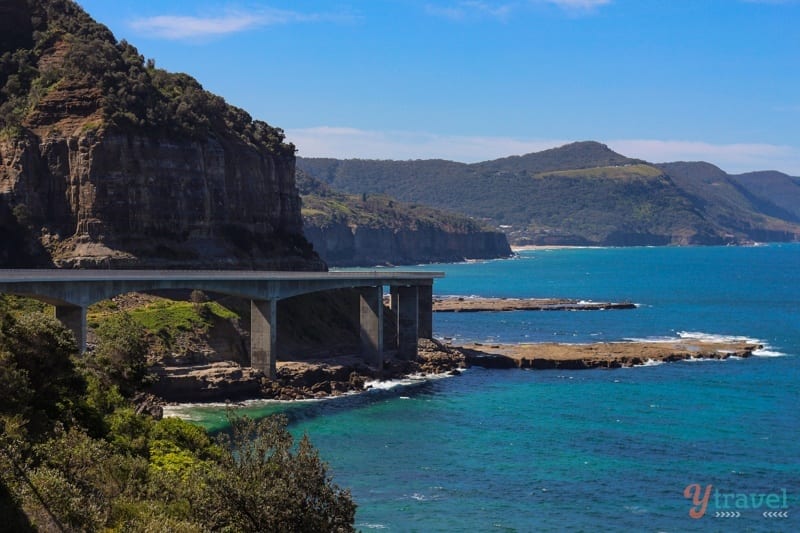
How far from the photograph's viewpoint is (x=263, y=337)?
88.2 metres

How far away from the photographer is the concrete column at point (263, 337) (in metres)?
87.4

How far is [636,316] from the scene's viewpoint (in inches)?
6304

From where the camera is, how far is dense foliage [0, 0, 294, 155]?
105875 mm

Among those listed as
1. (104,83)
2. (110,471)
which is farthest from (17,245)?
(110,471)

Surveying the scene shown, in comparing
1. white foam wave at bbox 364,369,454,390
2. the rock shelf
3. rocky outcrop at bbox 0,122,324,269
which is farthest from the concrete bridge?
the rock shelf

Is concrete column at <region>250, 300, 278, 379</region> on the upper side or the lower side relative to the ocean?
upper

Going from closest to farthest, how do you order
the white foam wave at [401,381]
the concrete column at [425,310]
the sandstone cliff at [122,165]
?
1. the white foam wave at [401,381]
2. the sandstone cliff at [122,165]
3. the concrete column at [425,310]

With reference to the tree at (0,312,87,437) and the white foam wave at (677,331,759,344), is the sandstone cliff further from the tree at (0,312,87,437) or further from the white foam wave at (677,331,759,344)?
the tree at (0,312,87,437)

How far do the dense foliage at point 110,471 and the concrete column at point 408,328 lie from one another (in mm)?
58044

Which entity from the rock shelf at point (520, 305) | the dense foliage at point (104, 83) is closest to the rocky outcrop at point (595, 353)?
the dense foliage at point (104, 83)

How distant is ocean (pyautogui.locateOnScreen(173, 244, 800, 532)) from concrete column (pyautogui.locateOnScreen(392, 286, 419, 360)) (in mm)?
6839

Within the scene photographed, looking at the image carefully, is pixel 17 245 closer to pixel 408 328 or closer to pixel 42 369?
pixel 408 328

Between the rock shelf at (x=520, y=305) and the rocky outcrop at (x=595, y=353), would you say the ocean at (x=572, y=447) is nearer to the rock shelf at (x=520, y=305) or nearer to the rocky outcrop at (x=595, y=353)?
the rocky outcrop at (x=595, y=353)

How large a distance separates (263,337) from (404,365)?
681 inches
